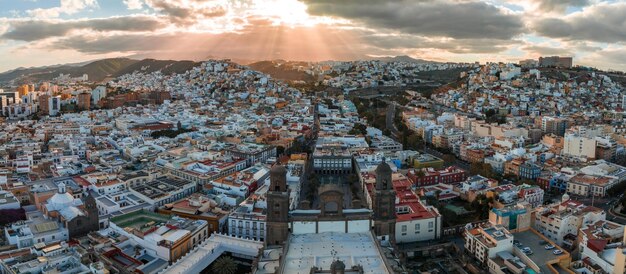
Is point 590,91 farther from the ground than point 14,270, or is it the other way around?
point 590,91

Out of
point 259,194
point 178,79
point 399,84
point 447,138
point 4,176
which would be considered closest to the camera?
point 259,194

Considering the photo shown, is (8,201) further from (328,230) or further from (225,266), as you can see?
(328,230)

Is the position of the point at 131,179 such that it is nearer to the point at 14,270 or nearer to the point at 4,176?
the point at 4,176

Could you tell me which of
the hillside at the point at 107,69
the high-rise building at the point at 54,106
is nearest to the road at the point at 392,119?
the high-rise building at the point at 54,106

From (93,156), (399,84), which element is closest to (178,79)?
(399,84)

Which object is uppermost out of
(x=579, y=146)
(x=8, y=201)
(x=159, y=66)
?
(x=159, y=66)

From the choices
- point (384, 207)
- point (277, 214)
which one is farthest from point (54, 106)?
point (384, 207)

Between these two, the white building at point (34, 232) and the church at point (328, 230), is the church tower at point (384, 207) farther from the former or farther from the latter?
the white building at point (34, 232)

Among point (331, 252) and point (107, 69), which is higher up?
point (107, 69)
